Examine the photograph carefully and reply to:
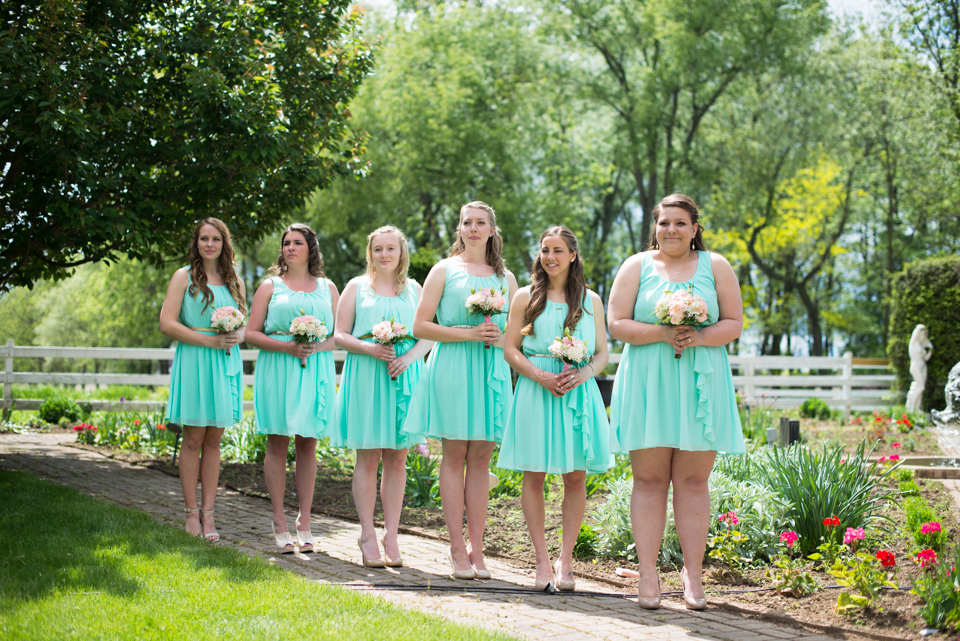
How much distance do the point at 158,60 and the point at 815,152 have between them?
2487cm

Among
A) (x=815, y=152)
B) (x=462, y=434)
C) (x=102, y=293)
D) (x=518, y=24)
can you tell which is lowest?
(x=462, y=434)

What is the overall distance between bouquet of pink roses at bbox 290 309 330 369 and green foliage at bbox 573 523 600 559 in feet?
7.30

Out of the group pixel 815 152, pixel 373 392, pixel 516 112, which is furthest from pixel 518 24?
pixel 373 392

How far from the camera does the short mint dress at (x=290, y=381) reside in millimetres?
5320

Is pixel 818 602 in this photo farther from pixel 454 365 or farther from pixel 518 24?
pixel 518 24

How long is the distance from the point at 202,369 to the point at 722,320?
3510mm

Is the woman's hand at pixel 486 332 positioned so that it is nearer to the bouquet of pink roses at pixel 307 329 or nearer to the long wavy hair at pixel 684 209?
the long wavy hair at pixel 684 209

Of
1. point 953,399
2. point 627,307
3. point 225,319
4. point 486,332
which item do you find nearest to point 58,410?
point 225,319

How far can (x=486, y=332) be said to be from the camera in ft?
15.1

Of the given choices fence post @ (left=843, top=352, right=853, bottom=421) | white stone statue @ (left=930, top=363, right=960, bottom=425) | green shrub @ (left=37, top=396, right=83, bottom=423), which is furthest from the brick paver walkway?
fence post @ (left=843, top=352, right=853, bottom=421)

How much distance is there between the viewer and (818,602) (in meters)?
4.25

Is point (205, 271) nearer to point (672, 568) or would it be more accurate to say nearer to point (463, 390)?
point (463, 390)

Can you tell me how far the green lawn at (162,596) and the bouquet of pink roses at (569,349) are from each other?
153cm

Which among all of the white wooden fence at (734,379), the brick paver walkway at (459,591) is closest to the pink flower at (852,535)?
the brick paver walkway at (459,591)
